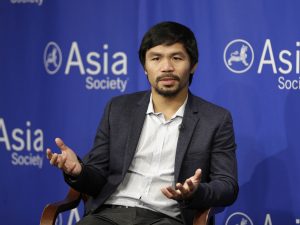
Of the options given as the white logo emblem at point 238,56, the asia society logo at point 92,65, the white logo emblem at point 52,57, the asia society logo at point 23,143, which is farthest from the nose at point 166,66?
the asia society logo at point 23,143

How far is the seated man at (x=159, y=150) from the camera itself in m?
2.77

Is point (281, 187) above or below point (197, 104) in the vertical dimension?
below

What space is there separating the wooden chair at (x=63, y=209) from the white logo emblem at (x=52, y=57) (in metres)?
1.35

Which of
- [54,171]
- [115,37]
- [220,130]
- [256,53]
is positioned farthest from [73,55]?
[220,130]

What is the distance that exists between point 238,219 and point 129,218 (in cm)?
117

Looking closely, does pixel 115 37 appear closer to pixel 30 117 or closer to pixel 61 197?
pixel 30 117

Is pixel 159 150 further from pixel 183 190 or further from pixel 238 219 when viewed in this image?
pixel 238 219

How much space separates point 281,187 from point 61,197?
1.58 m

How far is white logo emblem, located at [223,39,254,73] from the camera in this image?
3.58 metres

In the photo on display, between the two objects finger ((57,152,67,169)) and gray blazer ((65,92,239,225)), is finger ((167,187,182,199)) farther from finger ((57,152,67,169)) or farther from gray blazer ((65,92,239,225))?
finger ((57,152,67,169))

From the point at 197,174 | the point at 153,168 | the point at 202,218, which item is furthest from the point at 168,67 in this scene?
the point at 202,218

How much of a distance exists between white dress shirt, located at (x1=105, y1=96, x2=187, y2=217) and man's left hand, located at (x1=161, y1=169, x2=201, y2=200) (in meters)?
0.36

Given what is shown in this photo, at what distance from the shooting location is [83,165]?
274cm

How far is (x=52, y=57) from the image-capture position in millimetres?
4090
